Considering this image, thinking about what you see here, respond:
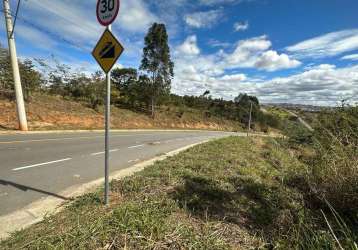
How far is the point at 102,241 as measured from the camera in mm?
3039

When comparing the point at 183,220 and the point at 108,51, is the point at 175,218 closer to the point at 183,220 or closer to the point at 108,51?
the point at 183,220

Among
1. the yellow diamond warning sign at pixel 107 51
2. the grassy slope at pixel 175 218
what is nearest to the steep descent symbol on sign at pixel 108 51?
the yellow diamond warning sign at pixel 107 51

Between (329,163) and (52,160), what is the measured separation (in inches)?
302

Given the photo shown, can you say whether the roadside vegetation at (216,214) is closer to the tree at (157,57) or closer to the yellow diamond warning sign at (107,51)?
the yellow diamond warning sign at (107,51)

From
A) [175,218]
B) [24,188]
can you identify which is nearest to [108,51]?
[175,218]

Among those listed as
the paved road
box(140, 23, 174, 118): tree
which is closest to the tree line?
box(140, 23, 174, 118): tree

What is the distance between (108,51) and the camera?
157 inches

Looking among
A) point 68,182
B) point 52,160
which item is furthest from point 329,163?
point 52,160

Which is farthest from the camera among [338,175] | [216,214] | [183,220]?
[338,175]

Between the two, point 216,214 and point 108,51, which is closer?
point 108,51

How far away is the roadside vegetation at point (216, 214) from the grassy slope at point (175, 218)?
12 mm

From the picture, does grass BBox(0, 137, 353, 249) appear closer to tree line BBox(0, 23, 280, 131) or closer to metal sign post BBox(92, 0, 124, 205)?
metal sign post BBox(92, 0, 124, 205)

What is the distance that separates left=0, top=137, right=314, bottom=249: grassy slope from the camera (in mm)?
3141

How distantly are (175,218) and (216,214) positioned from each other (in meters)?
0.74
